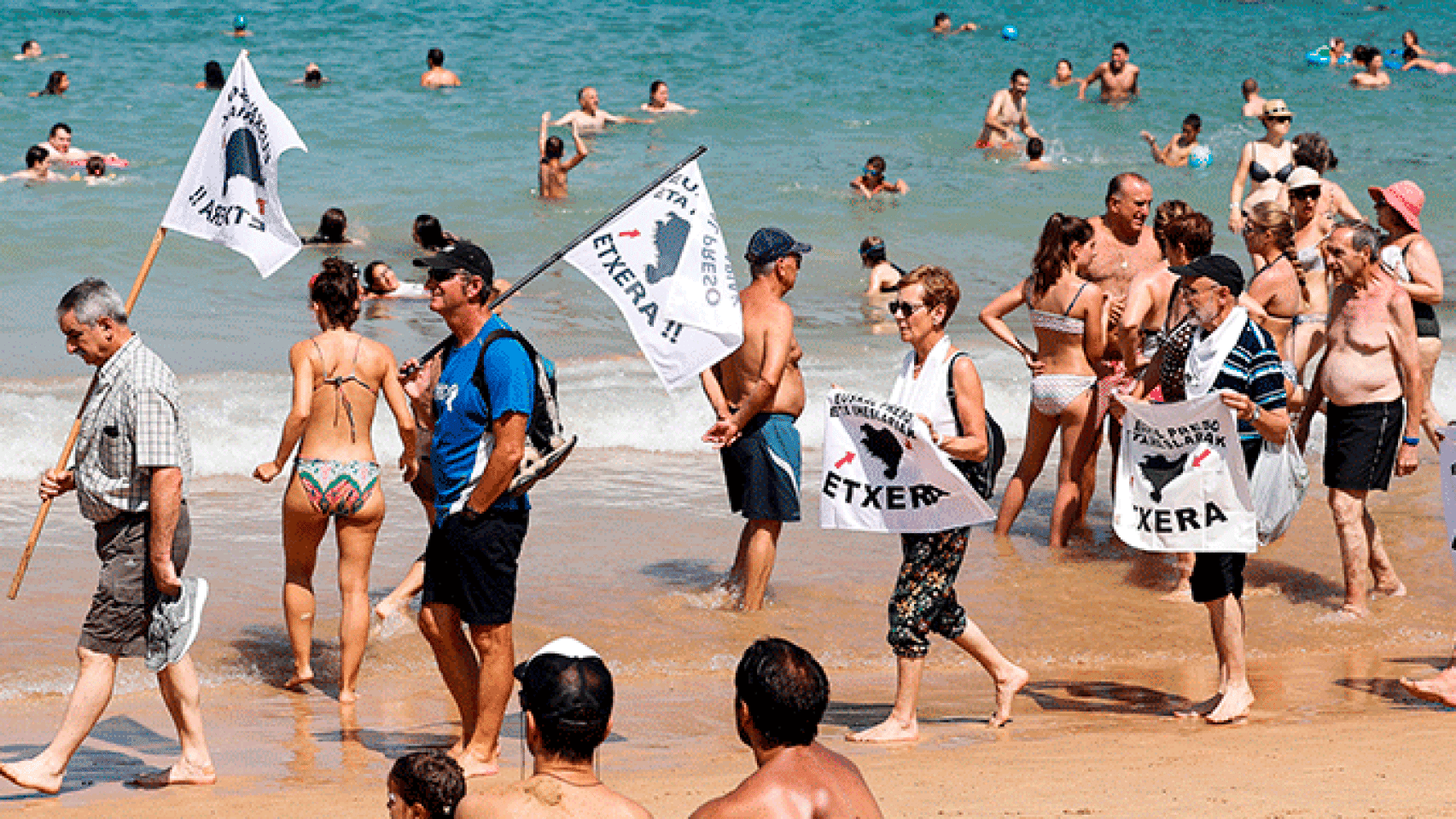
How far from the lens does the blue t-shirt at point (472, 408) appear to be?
206 inches

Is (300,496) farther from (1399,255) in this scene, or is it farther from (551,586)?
(1399,255)

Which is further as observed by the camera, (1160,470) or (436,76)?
(436,76)

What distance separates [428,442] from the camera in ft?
24.1

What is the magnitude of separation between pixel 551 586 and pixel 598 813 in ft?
16.2

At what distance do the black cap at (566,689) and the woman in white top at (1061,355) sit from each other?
5.43 meters

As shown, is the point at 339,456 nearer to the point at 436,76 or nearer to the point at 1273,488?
the point at 1273,488

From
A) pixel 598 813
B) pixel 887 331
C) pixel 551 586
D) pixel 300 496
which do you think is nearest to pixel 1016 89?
pixel 887 331

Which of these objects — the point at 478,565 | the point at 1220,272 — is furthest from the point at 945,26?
the point at 478,565

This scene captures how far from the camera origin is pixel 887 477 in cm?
607

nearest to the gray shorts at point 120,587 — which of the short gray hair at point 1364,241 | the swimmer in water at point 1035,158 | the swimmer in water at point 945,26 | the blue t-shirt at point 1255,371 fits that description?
the blue t-shirt at point 1255,371

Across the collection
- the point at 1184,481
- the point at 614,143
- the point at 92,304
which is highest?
the point at 92,304

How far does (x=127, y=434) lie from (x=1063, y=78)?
2818 cm

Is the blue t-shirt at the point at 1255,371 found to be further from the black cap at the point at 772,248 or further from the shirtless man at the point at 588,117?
the shirtless man at the point at 588,117

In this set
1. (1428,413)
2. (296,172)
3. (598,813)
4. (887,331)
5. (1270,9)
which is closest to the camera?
(598,813)
